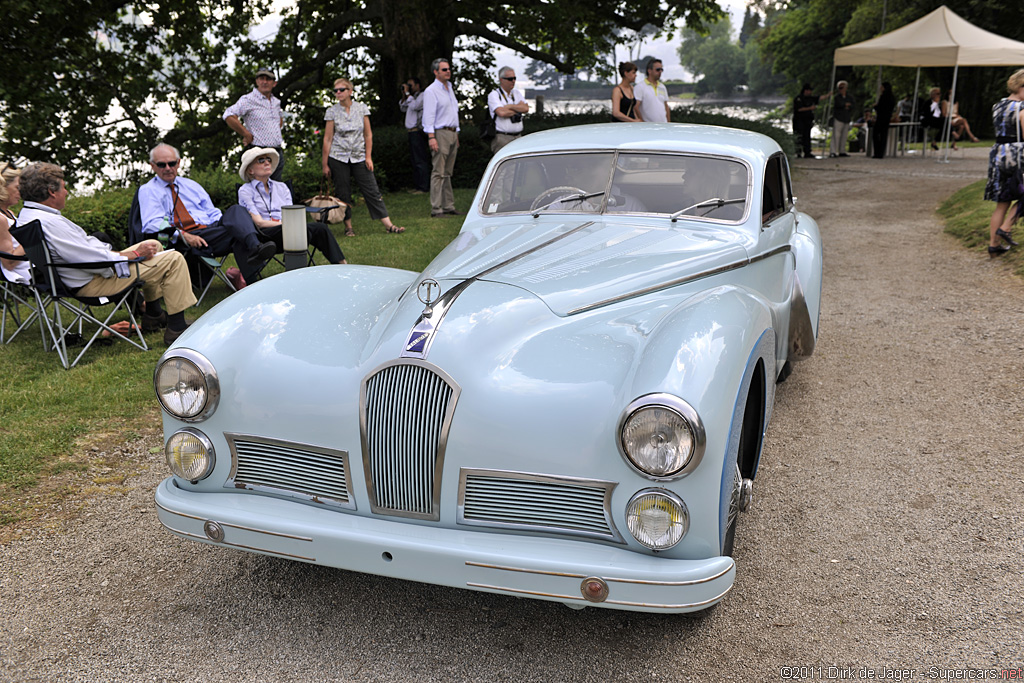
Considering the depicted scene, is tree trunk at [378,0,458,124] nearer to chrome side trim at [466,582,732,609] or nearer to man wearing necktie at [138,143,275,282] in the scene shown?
man wearing necktie at [138,143,275,282]

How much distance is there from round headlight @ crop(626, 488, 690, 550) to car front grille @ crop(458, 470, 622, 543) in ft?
0.27

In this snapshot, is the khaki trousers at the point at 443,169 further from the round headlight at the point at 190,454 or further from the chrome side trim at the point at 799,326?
the round headlight at the point at 190,454

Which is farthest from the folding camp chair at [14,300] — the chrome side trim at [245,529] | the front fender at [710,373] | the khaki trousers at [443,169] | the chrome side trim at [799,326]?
the khaki trousers at [443,169]

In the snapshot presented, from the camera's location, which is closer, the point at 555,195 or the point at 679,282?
the point at 679,282

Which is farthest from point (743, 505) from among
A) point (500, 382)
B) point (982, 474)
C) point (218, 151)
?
point (218, 151)

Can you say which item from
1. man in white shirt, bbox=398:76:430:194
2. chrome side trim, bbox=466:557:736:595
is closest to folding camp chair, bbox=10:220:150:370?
chrome side trim, bbox=466:557:736:595

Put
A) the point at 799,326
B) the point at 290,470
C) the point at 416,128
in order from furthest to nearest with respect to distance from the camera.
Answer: the point at 416,128
the point at 799,326
the point at 290,470

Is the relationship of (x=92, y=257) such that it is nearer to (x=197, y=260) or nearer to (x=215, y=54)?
(x=197, y=260)

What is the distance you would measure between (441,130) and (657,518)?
31.1ft

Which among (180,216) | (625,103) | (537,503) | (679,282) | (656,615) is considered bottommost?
(656,615)

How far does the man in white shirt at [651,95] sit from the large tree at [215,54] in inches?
227

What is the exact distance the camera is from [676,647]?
9.46 ft

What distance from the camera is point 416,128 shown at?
1325 centimetres

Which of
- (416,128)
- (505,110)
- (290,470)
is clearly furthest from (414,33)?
(290,470)
